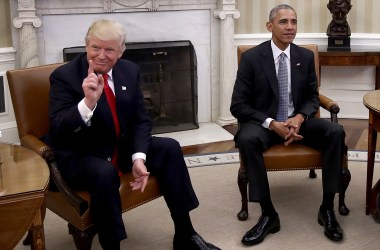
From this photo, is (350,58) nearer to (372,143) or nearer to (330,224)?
(372,143)

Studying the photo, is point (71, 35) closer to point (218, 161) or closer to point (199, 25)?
point (199, 25)

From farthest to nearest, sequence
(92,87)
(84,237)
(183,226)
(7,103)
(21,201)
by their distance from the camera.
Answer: (7,103) < (183,226) < (84,237) < (92,87) < (21,201)

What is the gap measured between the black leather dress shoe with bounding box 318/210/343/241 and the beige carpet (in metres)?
0.03

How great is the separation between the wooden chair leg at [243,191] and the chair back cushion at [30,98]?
1.06 meters

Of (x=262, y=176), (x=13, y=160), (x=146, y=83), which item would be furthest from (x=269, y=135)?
(x=146, y=83)

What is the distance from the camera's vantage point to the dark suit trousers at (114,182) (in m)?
2.40

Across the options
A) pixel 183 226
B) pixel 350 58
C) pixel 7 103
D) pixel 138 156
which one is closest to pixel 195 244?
pixel 183 226

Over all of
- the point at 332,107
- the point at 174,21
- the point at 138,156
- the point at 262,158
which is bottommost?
the point at 262,158

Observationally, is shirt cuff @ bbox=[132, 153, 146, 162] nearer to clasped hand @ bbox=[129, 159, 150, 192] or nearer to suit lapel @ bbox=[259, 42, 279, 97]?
clasped hand @ bbox=[129, 159, 150, 192]

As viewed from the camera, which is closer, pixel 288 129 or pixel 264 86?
pixel 288 129

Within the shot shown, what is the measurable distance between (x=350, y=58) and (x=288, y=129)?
7.48ft

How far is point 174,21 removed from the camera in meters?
5.08

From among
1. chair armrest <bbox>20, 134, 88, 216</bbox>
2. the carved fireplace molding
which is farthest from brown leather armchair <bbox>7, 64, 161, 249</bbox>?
the carved fireplace molding

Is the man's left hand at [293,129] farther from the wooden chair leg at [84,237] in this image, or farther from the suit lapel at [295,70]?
the wooden chair leg at [84,237]
